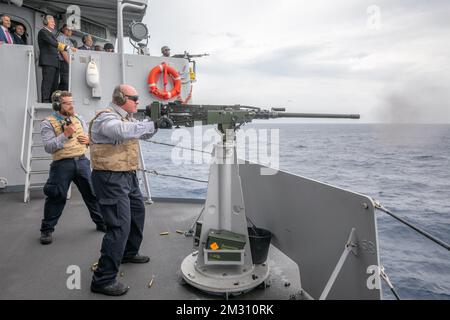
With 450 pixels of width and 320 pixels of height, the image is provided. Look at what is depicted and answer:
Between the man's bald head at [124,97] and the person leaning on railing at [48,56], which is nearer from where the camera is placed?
the man's bald head at [124,97]

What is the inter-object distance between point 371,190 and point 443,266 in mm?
7256

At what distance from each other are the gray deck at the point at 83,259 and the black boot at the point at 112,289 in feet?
0.16

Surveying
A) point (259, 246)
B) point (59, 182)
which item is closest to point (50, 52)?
point (59, 182)

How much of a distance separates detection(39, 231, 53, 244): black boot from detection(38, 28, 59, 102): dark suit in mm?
3402

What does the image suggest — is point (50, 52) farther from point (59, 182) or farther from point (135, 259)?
point (135, 259)

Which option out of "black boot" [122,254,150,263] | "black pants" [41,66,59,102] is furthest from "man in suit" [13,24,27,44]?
"black boot" [122,254,150,263]

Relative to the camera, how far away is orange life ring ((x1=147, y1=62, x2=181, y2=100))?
6.93 metres

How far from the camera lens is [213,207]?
3.09 m

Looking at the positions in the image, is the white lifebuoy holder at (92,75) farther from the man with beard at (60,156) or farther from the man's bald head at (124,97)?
the man's bald head at (124,97)

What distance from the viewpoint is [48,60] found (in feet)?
20.7

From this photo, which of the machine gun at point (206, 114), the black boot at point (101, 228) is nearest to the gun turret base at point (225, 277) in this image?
the machine gun at point (206, 114)

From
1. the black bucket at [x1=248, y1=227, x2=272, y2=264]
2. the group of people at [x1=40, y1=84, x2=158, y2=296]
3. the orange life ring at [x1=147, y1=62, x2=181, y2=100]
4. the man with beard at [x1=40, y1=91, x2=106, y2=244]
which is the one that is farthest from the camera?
the orange life ring at [x1=147, y1=62, x2=181, y2=100]

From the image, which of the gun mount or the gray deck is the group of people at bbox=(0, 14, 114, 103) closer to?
the gray deck

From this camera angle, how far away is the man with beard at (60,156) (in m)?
3.97
